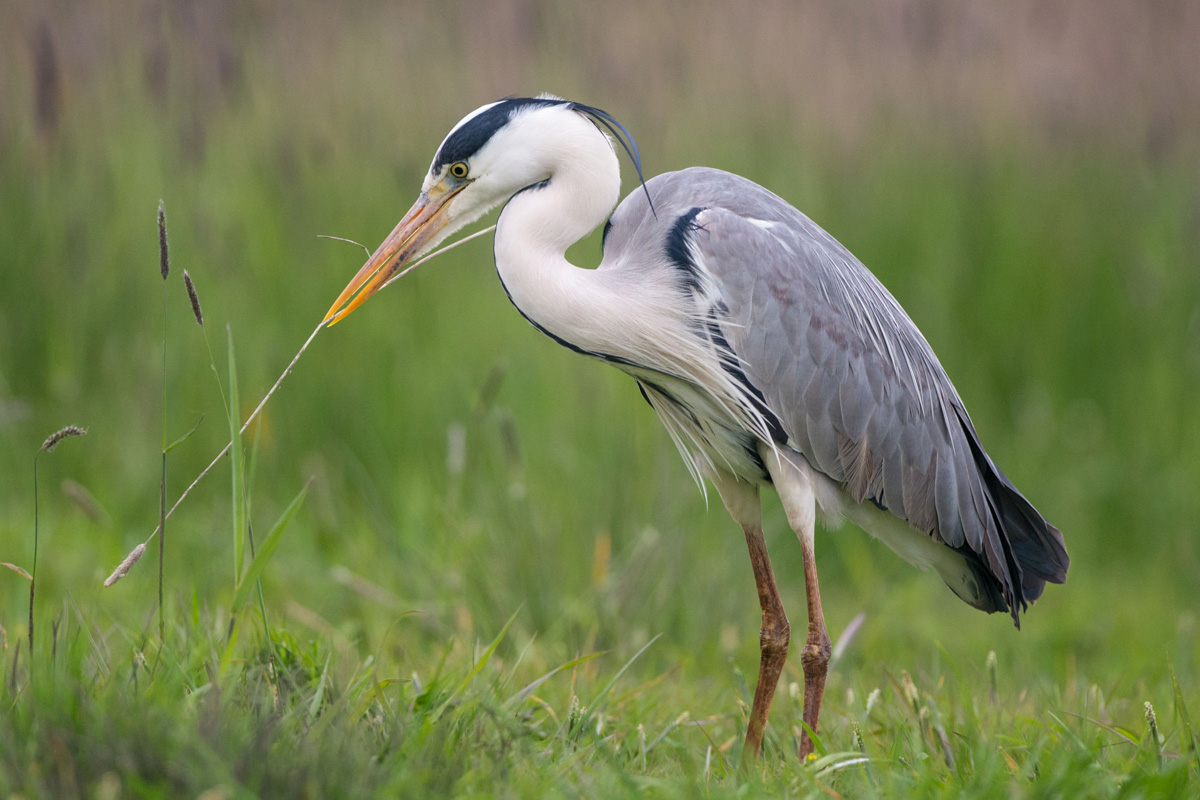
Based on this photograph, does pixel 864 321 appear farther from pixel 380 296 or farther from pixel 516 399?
pixel 380 296

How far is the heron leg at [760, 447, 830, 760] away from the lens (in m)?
3.14

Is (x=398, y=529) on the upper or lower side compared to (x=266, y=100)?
lower

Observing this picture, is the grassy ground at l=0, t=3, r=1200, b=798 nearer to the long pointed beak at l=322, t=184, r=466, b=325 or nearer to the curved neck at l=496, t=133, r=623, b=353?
the long pointed beak at l=322, t=184, r=466, b=325

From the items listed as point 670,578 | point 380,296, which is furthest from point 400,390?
point 670,578

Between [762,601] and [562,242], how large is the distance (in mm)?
1329

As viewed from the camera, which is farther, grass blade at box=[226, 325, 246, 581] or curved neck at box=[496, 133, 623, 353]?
curved neck at box=[496, 133, 623, 353]

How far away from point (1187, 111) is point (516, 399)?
438 centimetres

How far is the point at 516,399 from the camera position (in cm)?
496

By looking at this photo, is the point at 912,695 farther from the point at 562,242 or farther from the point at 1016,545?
the point at 562,242

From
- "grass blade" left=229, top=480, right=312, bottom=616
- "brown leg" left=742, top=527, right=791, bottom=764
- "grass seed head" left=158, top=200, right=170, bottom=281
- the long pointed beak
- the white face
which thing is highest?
the white face

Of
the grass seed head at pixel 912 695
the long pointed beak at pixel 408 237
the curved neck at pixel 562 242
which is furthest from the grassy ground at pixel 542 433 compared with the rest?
the curved neck at pixel 562 242

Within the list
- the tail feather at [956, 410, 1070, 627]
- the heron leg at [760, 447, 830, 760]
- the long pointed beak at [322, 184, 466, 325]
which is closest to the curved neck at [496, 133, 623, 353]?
the long pointed beak at [322, 184, 466, 325]

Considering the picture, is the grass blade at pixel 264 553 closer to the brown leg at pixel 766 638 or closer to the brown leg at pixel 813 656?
the brown leg at pixel 766 638

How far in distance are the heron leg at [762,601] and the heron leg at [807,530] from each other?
0.10 meters
